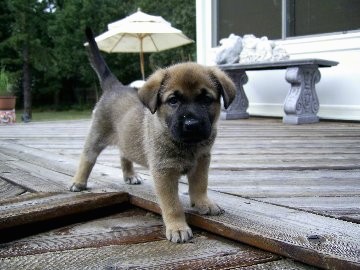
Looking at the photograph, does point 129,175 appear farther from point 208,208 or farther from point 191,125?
point 191,125

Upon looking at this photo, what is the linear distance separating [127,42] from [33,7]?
10.8m

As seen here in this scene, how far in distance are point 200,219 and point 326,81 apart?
21.6ft

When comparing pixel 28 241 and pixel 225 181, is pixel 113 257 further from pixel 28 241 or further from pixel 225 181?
pixel 225 181

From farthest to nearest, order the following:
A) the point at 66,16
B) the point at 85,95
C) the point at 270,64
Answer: the point at 85,95 < the point at 66,16 < the point at 270,64

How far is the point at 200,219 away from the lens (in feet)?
7.53

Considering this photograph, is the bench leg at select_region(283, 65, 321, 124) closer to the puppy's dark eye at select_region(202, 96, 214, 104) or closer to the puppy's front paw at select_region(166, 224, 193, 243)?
the puppy's dark eye at select_region(202, 96, 214, 104)

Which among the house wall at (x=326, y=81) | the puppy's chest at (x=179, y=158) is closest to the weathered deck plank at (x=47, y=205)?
the puppy's chest at (x=179, y=158)

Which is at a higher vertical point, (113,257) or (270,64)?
(270,64)

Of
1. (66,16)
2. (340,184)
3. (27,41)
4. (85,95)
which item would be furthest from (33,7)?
(340,184)

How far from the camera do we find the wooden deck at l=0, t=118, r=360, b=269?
182 centimetres

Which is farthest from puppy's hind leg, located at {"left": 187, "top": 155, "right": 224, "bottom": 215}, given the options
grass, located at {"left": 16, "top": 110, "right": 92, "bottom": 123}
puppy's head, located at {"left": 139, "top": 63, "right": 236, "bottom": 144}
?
grass, located at {"left": 16, "top": 110, "right": 92, "bottom": 123}

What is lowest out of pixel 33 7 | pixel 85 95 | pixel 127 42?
pixel 85 95

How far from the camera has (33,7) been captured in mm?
23609

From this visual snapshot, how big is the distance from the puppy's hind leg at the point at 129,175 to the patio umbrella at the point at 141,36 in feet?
31.5
